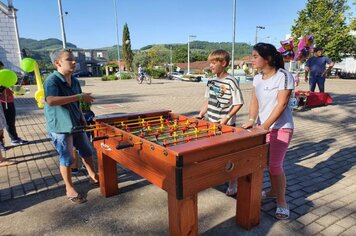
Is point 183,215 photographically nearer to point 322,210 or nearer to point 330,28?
point 322,210

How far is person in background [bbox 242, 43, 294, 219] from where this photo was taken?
255 centimetres

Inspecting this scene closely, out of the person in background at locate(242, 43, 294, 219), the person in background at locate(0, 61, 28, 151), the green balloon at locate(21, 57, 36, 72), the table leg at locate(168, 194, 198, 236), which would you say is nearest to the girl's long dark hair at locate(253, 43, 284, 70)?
the person in background at locate(242, 43, 294, 219)

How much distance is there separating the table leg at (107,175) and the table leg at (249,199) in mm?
1569

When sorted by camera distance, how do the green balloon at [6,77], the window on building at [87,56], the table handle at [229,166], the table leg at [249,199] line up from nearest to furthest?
the table handle at [229,166], the table leg at [249,199], the green balloon at [6,77], the window on building at [87,56]

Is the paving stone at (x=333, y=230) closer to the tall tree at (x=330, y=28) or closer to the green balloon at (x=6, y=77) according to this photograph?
the green balloon at (x=6, y=77)

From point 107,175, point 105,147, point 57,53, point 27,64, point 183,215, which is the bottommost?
point 107,175

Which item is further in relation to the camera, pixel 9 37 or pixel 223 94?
pixel 9 37

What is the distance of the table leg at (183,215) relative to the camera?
6.72ft

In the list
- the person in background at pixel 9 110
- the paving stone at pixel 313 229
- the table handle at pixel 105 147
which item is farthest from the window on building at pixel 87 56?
the paving stone at pixel 313 229

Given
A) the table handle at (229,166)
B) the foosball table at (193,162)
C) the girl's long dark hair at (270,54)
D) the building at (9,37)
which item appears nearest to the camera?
the foosball table at (193,162)

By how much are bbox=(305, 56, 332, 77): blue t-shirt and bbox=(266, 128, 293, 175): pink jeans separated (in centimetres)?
694

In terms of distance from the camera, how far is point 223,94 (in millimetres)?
3145

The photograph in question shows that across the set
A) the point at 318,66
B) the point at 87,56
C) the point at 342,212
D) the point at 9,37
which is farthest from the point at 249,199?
the point at 87,56

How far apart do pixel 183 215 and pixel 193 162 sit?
44 cm
